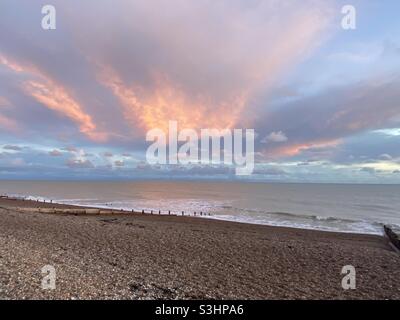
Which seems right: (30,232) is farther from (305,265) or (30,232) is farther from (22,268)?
(305,265)

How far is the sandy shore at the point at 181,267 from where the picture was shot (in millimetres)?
9734

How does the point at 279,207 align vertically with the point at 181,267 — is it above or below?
below

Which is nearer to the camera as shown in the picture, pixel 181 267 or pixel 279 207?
pixel 181 267

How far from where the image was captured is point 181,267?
44.2ft

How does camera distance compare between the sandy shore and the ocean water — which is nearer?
the sandy shore

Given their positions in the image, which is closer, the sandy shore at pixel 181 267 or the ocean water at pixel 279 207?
the sandy shore at pixel 181 267

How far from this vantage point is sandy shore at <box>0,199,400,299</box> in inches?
383

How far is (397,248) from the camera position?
22.5 metres

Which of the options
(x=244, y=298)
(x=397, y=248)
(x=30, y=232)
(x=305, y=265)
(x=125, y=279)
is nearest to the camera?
(x=244, y=298)

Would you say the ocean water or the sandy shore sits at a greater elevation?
the sandy shore

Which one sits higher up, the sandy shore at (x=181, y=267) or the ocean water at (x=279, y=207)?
the sandy shore at (x=181, y=267)
